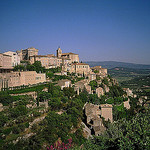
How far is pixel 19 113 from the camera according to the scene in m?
21.2

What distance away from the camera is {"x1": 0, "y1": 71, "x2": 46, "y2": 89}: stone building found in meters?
29.0

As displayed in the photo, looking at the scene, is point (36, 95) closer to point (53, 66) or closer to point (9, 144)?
point (9, 144)

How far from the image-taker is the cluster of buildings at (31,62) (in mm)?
30719

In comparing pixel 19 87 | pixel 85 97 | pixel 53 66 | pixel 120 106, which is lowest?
pixel 120 106

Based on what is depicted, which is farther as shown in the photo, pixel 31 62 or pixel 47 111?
pixel 31 62

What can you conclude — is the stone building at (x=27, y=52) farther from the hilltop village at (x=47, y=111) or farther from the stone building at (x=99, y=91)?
the stone building at (x=99, y=91)

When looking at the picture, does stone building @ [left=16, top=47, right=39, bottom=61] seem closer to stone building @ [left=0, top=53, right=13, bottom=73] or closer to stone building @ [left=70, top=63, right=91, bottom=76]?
stone building @ [left=0, top=53, right=13, bottom=73]

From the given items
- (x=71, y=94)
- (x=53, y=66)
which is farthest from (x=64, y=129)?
(x=53, y=66)

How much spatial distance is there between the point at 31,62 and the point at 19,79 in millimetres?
19559

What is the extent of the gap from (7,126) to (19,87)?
11.3 m

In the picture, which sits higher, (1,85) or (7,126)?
(1,85)

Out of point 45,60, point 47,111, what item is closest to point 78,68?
point 45,60

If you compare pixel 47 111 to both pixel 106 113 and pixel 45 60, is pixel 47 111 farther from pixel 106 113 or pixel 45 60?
pixel 45 60

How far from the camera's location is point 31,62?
50.4 metres
